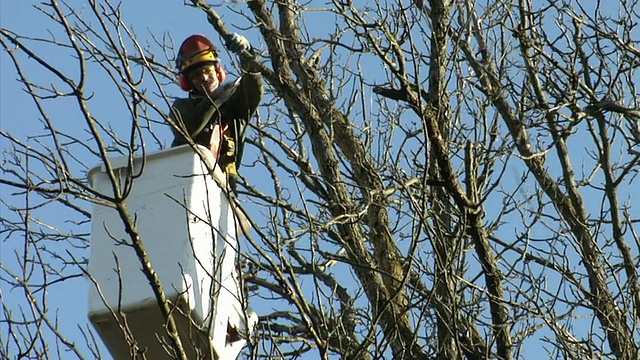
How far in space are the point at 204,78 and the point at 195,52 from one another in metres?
0.12

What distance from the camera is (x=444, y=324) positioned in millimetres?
5426

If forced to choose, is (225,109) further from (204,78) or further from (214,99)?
(204,78)

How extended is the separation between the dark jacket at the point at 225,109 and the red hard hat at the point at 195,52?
144 millimetres

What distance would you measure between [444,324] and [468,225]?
447 mm

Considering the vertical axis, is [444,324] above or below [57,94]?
below

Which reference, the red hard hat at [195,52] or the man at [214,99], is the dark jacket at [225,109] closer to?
the man at [214,99]

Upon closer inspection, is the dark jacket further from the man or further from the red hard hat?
the red hard hat

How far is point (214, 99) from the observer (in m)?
5.48

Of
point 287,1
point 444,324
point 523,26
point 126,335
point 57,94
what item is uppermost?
point 287,1

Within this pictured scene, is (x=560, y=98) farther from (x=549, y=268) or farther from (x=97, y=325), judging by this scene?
(x=97, y=325)

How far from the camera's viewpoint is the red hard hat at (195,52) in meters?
5.56

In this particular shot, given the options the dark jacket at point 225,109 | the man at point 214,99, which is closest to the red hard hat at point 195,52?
the man at point 214,99

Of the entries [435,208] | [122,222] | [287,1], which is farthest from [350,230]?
[122,222]

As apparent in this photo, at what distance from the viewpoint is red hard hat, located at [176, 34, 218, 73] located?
556cm
